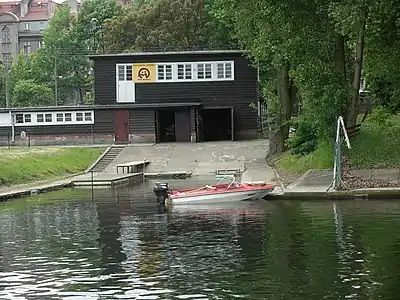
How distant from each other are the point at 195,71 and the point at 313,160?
27.5 metres

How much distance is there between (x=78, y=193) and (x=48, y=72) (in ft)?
220

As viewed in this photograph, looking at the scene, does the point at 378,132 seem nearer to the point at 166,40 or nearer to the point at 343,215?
the point at 343,215

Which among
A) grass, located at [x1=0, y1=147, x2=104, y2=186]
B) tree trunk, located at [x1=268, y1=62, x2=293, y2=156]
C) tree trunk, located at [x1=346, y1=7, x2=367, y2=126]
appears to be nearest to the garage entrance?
grass, located at [x1=0, y1=147, x2=104, y2=186]

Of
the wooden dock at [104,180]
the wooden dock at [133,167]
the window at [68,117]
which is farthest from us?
the window at [68,117]

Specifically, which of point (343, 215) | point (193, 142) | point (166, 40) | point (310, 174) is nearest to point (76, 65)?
point (166, 40)

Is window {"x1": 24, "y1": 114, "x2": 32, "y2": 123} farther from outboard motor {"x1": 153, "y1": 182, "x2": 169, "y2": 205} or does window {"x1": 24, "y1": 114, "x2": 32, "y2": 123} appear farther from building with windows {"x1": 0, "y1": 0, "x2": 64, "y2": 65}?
building with windows {"x1": 0, "y1": 0, "x2": 64, "y2": 65}

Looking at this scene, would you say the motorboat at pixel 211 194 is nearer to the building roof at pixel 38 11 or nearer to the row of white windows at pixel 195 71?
the row of white windows at pixel 195 71

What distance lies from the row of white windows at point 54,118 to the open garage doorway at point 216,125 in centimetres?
974

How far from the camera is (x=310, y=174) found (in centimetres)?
2953

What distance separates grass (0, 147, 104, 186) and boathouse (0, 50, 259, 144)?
23.1ft

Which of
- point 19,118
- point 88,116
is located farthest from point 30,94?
point 88,116

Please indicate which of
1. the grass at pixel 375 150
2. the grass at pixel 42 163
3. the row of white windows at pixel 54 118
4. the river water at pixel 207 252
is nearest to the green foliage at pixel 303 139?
the grass at pixel 375 150

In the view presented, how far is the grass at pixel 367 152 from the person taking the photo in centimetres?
3009

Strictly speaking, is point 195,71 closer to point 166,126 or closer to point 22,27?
point 166,126
